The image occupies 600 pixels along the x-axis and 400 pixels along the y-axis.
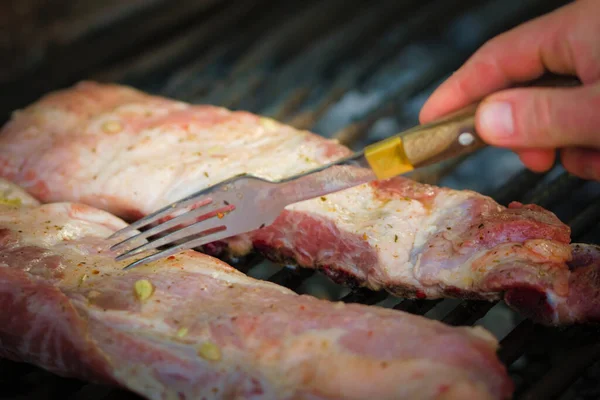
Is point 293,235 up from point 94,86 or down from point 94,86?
down

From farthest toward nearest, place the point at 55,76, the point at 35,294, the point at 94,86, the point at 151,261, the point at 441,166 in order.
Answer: the point at 55,76, the point at 94,86, the point at 441,166, the point at 151,261, the point at 35,294

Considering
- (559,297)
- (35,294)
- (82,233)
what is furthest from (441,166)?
(35,294)

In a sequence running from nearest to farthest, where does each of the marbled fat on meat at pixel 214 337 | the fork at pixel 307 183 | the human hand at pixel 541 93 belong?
the marbled fat on meat at pixel 214 337 < the human hand at pixel 541 93 < the fork at pixel 307 183

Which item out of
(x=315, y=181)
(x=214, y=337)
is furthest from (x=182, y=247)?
(x=315, y=181)

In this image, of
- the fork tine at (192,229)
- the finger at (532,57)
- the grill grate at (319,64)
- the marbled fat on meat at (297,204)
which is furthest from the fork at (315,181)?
the grill grate at (319,64)

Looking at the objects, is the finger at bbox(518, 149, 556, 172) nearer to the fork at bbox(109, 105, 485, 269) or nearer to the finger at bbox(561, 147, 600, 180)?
the finger at bbox(561, 147, 600, 180)

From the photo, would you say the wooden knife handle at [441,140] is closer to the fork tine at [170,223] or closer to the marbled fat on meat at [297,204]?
the marbled fat on meat at [297,204]

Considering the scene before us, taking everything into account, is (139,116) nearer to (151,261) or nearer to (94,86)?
(94,86)

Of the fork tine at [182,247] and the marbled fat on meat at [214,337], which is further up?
the fork tine at [182,247]
